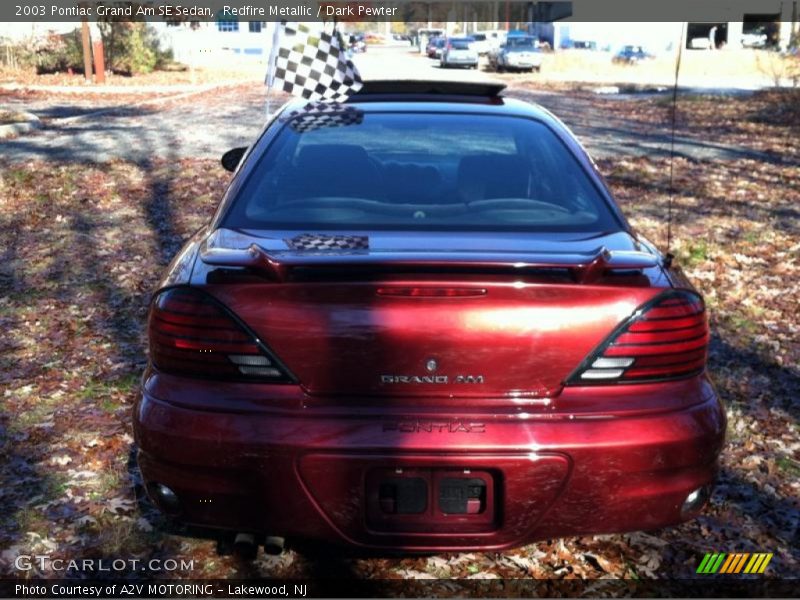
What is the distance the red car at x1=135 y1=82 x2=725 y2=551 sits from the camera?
7.91ft

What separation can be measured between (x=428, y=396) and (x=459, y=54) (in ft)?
133

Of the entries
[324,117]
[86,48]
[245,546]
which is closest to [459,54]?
[86,48]

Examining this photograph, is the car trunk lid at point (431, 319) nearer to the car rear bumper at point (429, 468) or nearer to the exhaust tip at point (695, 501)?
the car rear bumper at point (429, 468)

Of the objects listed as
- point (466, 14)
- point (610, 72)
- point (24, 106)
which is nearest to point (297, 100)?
point (24, 106)

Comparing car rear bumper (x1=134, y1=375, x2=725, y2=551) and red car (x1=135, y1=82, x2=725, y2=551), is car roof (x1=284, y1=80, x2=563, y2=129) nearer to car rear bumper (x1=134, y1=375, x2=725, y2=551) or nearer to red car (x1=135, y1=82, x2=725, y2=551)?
red car (x1=135, y1=82, x2=725, y2=551)

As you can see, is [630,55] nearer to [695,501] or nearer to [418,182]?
[418,182]

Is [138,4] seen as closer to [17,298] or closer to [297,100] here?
[17,298]

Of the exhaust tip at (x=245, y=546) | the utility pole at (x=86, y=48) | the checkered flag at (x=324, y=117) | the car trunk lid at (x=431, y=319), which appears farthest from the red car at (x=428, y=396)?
the utility pole at (x=86, y=48)

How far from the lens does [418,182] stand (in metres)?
3.37

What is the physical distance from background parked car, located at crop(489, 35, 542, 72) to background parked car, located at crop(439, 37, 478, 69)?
2.67 m

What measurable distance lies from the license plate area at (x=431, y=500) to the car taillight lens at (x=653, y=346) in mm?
401

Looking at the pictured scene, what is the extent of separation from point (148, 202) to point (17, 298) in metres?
3.29

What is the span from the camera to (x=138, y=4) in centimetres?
3194

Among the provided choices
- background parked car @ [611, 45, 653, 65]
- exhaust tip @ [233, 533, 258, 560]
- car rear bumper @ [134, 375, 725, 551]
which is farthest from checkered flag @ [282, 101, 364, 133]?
background parked car @ [611, 45, 653, 65]
